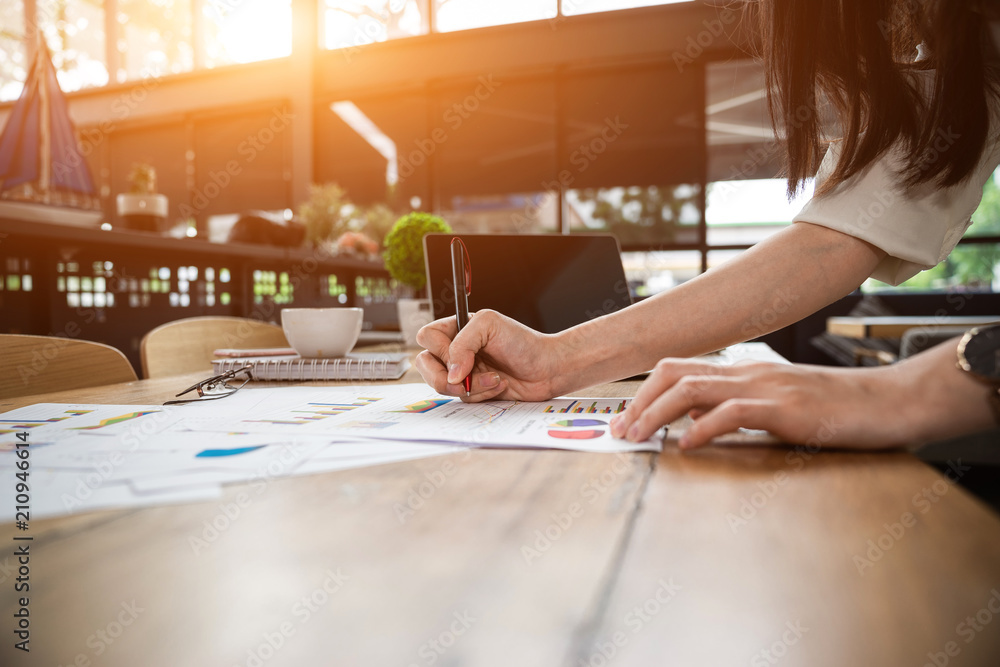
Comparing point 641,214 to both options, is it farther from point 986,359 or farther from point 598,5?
point 986,359

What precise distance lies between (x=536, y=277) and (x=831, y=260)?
0.63m

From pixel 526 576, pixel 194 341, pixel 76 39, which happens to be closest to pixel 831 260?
pixel 526 576

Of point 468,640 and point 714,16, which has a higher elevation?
point 714,16

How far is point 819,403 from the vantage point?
0.43 metres

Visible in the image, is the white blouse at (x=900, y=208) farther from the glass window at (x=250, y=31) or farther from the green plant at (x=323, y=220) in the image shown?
the glass window at (x=250, y=31)

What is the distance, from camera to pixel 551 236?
1236 mm

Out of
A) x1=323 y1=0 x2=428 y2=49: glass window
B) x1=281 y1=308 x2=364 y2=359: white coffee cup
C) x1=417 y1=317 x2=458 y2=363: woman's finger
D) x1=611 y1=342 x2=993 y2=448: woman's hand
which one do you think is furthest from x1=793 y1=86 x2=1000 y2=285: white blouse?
x1=323 y1=0 x2=428 y2=49: glass window

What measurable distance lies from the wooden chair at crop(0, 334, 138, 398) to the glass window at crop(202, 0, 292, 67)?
5.71 metres

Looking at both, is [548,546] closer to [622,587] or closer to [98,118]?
[622,587]

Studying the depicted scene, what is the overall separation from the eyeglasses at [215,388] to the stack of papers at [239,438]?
0.07 ft

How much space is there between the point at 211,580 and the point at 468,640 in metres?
0.11

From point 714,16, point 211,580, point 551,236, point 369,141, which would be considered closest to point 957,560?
point 211,580

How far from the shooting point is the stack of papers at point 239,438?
0.33 m

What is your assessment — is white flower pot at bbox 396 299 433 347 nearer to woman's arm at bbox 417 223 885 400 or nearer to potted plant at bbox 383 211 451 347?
potted plant at bbox 383 211 451 347
